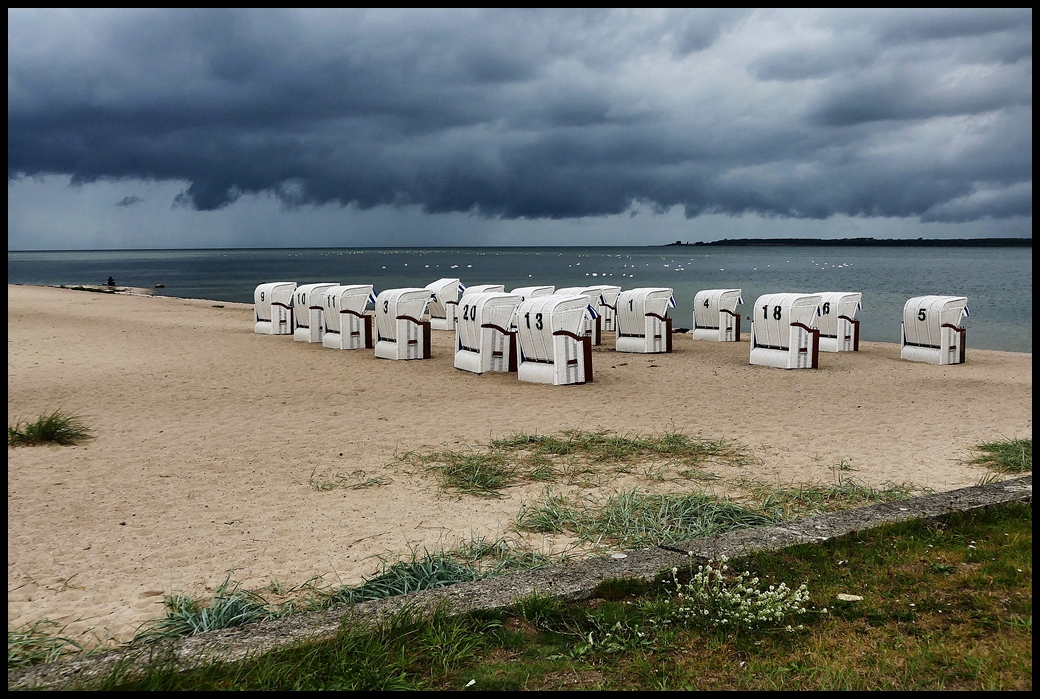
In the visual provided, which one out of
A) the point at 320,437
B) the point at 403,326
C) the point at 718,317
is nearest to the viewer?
the point at 320,437

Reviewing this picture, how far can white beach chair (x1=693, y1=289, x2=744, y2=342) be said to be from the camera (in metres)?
21.8

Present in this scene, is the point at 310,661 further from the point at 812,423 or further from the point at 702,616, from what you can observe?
the point at 812,423

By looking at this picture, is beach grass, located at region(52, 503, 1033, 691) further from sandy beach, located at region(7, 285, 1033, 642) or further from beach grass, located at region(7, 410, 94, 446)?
beach grass, located at region(7, 410, 94, 446)

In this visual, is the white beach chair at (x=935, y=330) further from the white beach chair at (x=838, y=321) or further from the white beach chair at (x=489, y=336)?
the white beach chair at (x=489, y=336)

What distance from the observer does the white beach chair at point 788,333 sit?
16438 mm

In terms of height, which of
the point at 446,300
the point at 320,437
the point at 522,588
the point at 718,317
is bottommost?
the point at 320,437

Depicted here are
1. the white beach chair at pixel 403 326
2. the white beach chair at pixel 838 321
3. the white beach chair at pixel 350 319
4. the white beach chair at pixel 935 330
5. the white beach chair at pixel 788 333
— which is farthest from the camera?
the white beach chair at pixel 838 321

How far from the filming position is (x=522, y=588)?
4.50 metres

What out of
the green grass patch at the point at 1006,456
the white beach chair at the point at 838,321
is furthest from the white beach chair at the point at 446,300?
the green grass patch at the point at 1006,456

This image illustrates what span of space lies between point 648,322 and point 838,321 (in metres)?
4.50

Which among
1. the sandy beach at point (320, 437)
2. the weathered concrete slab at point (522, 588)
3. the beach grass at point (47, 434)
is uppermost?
the weathered concrete slab at point (522, 588)

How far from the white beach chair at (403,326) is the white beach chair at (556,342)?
135 inches

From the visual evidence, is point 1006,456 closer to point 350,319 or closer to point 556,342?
point 556,342

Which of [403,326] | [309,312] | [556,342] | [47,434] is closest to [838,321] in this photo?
[556,342]
